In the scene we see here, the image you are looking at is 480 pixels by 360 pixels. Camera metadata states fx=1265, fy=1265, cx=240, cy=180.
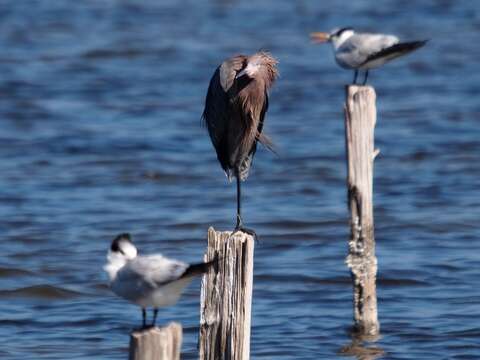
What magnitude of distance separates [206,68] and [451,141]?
20.5 ft

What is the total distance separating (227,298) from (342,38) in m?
4.42

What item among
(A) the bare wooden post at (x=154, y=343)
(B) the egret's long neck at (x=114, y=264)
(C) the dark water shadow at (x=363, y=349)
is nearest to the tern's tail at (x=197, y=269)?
(A) the bare wooden post at (x=154, y=343)

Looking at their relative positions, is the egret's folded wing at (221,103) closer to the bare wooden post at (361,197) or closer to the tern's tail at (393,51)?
the bare wooden post at (361,197)

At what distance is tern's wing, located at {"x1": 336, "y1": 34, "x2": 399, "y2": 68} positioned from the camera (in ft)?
32.1

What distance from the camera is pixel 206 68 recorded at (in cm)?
2211

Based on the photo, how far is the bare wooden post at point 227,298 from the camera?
654 cm

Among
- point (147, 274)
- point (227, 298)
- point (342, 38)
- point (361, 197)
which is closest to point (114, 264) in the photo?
point (147, 274)

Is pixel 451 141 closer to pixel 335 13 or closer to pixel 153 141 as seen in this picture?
pixel 153 141

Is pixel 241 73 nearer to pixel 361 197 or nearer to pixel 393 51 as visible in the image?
pixel 361 197

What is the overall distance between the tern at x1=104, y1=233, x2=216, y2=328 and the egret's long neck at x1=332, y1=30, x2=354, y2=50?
5.13 meters

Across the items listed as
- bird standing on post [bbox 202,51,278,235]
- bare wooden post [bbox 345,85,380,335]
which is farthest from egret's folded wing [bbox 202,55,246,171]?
bare wooden post [bbox 345,85,380,335]

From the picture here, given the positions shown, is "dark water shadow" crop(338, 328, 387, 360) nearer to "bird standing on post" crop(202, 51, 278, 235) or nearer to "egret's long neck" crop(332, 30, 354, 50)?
"bird standing on post" crop(202, 51, 278, 235)

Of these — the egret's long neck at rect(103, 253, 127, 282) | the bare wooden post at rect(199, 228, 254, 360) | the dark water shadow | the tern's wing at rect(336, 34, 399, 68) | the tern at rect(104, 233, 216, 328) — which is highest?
the tern's wing at rect(336, 34, 399, 68)

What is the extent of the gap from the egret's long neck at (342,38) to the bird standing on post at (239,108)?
9.12ft
